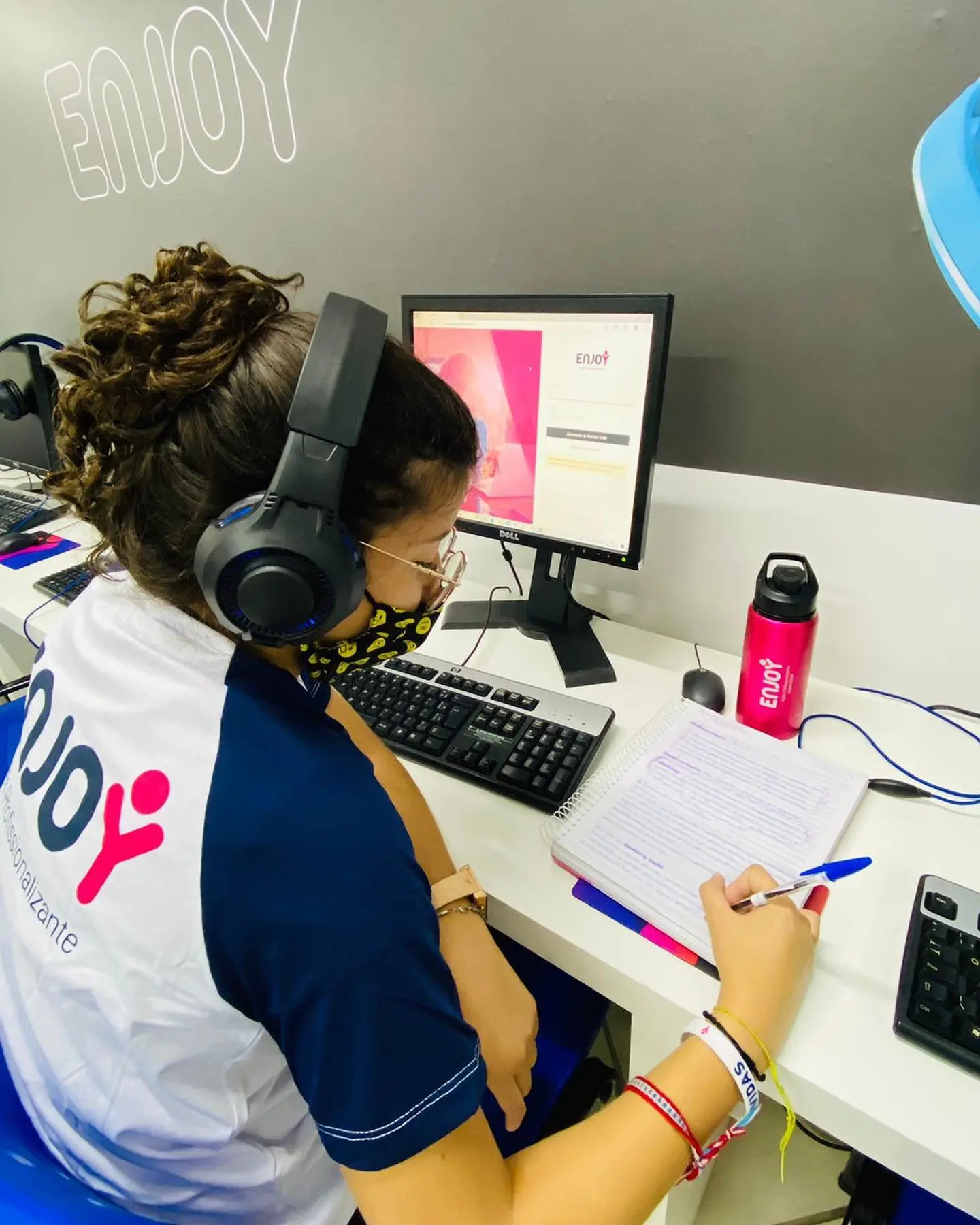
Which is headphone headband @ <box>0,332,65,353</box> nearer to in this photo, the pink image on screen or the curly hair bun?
the pink image on screen

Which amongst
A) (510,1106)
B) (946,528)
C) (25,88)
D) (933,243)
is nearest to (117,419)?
(933,243)

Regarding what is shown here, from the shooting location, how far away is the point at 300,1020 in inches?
16.8

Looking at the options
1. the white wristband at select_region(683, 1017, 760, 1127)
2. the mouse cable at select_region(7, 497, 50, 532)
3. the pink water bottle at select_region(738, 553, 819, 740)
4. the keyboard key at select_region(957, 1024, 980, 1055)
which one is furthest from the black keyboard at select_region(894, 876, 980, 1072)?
the mouse cable at select_region(7, 497, 50, 532)

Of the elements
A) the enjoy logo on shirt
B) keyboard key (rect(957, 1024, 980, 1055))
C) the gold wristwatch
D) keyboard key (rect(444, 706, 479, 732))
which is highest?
the enjoy logo on shirt

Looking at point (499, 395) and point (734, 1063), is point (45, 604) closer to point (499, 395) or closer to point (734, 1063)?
point (499, 395)

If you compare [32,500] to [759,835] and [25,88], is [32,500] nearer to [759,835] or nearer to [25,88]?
[25,88]

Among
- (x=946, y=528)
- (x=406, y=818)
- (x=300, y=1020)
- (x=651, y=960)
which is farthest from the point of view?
(x=946, y=528)

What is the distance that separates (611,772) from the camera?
0.81 metres

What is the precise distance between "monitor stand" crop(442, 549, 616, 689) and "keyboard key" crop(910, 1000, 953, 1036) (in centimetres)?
Answer: 53

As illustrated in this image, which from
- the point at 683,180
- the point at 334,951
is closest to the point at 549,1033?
the point at 334,951

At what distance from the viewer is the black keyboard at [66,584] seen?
4.12 ft

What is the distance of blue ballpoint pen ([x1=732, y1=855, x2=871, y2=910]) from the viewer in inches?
24.2

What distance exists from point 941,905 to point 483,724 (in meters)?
0.48

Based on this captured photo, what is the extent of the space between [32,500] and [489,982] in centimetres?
169
